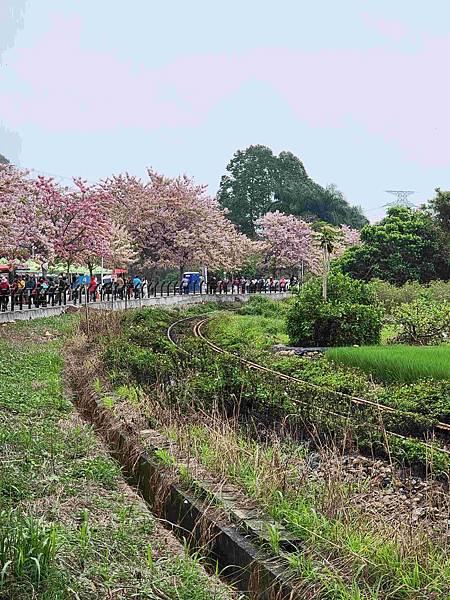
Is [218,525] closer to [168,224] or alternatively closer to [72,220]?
[72,220]

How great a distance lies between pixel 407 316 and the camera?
21516 millimetres

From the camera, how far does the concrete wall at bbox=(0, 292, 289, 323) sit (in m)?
28.1

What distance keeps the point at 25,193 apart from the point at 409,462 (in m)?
27.6

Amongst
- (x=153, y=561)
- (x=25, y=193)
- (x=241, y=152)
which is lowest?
(x=153, y=561)

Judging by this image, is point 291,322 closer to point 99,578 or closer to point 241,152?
point 99,578

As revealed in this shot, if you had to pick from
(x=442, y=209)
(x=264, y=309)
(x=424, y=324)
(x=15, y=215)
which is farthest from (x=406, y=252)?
(x=424, y=324)

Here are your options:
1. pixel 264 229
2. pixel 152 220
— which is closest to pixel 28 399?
pixel 152 220

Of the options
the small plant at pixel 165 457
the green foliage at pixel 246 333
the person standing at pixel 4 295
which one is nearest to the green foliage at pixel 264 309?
the green foliage at pixel 246 333

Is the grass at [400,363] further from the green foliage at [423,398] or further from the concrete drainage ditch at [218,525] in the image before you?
the concrete drainage ditch at [218,525]

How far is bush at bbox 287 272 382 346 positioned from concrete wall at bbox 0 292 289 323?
10.0 meters

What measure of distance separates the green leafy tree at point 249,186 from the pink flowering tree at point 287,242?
37.6 ft

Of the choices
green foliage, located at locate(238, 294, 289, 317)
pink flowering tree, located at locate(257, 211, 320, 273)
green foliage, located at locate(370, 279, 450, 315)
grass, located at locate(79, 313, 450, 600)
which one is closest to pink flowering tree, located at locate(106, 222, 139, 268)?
green foliage, located at locate(238, 294, 289, 317)

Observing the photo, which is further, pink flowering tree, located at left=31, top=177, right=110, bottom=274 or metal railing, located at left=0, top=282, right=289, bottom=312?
pink flowering tree, located at left=31, top=177, right=110, bottom=274

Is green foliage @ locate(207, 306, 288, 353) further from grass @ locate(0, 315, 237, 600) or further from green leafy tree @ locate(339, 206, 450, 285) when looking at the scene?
grass @ locate(0, 315, 237, 600)
